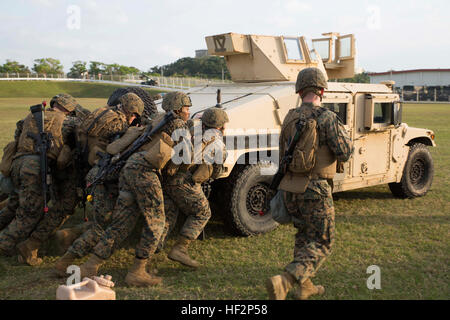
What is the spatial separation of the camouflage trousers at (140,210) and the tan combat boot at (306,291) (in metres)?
1.33

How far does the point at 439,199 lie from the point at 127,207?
5.33 metres

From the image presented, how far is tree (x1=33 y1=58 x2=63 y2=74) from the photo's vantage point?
78.2 meters

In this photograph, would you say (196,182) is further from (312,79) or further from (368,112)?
(368,112)

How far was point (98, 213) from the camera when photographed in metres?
4.53

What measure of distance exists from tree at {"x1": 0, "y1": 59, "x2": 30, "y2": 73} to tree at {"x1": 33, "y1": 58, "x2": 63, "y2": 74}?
6.18ft

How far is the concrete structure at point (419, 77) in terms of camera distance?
5778 cm

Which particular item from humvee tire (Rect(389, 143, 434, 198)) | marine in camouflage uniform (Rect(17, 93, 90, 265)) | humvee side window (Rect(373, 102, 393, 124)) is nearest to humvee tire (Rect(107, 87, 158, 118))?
marine in camouflage uniform (Rect(17, 93, 90, 265))

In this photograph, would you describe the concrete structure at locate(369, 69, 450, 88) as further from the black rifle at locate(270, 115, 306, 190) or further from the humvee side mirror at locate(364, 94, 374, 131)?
the black rifle at locate(270, 115, 306, 190)

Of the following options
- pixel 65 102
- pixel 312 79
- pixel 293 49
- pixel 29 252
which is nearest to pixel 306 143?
pixel 312 79

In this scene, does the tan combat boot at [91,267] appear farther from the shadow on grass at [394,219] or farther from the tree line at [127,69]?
the tree line at [127,69]

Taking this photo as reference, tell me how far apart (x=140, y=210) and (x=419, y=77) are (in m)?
61.5

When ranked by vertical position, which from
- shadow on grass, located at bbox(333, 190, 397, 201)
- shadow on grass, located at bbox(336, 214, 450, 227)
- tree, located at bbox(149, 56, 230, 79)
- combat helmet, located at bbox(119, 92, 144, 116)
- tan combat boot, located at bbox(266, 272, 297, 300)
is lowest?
shadow on grass, located at bbox(336, 214, 450, 227)

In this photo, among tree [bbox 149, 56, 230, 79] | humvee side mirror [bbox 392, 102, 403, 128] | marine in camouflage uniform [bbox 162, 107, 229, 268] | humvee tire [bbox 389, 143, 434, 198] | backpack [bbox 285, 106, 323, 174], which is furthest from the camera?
tree [bbox 149, 56, 230, 79]
